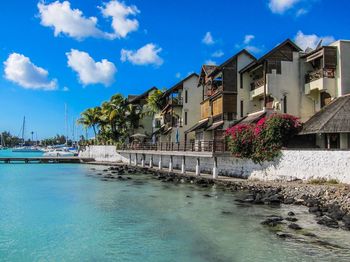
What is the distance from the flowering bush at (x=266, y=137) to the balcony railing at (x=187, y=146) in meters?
1.98

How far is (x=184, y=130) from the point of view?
161ft

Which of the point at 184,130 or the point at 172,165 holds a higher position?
the point at 184,130

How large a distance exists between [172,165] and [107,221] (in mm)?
23776

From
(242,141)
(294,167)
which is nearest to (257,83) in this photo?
(242,141)

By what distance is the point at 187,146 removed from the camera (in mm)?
38094

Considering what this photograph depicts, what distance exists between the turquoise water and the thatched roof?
7.82 metres

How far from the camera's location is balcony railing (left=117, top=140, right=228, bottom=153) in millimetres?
30812

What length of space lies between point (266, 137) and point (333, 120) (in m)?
4.85

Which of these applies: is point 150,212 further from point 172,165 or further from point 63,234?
point 172,165

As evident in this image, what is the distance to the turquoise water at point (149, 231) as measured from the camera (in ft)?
43.5

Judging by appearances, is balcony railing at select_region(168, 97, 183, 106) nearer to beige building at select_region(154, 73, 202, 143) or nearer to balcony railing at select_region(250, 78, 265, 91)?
beige building at select_region(154, 73, 202, 143)

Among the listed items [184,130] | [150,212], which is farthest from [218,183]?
[184,130]

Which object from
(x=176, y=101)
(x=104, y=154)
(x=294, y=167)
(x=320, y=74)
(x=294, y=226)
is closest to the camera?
(x=294, y=226)

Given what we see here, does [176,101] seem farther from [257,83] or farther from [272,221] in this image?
[272,221]
